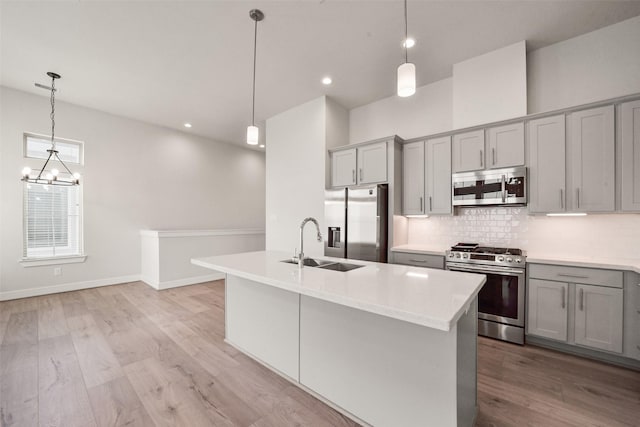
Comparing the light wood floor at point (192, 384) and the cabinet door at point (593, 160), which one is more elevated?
the cabinet door at point (593, 160)

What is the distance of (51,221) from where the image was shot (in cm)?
430

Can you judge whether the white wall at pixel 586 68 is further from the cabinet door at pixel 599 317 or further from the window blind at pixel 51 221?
the window blind at pixel 51 221

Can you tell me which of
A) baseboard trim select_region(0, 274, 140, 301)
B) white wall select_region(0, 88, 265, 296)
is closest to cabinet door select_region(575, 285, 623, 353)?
white wall select_region(0, 88, 265, 296)

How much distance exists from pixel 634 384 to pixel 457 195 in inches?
81.5

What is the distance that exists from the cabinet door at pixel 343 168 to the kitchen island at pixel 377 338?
81.5 inches

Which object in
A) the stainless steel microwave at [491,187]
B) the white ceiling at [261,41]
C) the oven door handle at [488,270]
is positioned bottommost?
the oven door handle at [488,270]

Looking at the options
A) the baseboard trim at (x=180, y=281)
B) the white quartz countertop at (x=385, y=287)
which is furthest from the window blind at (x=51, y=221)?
the white quartz countertop at (x=385, y=287)

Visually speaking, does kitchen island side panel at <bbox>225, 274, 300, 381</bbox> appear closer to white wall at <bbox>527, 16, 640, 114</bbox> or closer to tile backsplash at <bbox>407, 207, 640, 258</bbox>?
→ tile backsplash at <bbox>407, 207, 640, 258</bbox>

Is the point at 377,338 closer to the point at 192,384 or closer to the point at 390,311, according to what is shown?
the point at 390,311

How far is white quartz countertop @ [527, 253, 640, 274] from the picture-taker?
2.16 m

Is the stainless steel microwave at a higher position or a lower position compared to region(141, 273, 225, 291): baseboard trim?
higher

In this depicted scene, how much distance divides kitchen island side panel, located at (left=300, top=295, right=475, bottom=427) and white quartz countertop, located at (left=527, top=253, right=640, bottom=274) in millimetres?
1668

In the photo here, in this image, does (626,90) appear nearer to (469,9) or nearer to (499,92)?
(499,92)

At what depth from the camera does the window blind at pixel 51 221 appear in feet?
13.4
